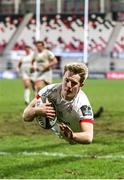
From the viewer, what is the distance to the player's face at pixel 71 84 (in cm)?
592

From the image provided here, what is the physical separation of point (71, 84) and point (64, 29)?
5565 centimetres

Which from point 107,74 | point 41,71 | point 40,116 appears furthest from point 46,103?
point 107,74

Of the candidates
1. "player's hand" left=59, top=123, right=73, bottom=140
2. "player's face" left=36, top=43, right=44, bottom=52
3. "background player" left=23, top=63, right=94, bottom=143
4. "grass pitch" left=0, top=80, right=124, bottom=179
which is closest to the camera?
"player's hand" left=59, top=123, right=73, bottom=140

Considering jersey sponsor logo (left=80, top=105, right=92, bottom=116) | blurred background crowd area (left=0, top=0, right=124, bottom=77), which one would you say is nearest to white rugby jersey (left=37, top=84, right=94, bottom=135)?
jersey sponsor logo (left=80, top=105, right=92, bottom=116)

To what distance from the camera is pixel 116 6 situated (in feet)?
201

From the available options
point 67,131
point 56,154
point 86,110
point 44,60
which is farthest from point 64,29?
point 67,131

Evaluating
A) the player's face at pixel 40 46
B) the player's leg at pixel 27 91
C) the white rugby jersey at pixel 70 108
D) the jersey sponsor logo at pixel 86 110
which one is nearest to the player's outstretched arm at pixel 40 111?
the white rugby jersey at pixel 70 108

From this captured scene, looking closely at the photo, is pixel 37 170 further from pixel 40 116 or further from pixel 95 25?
pixel 95 25

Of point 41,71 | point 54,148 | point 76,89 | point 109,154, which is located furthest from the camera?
point 41,71

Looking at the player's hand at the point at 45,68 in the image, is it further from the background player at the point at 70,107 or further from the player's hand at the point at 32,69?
the background player at the point at 70,107

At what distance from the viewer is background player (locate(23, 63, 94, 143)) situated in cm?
581

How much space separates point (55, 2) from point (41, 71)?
46.2m

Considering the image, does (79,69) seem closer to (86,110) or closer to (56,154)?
(86,110)

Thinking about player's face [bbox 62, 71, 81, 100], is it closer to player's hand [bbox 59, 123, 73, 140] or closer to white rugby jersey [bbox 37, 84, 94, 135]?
white rugby jersey [bbox 37, 84, 94, 135]
